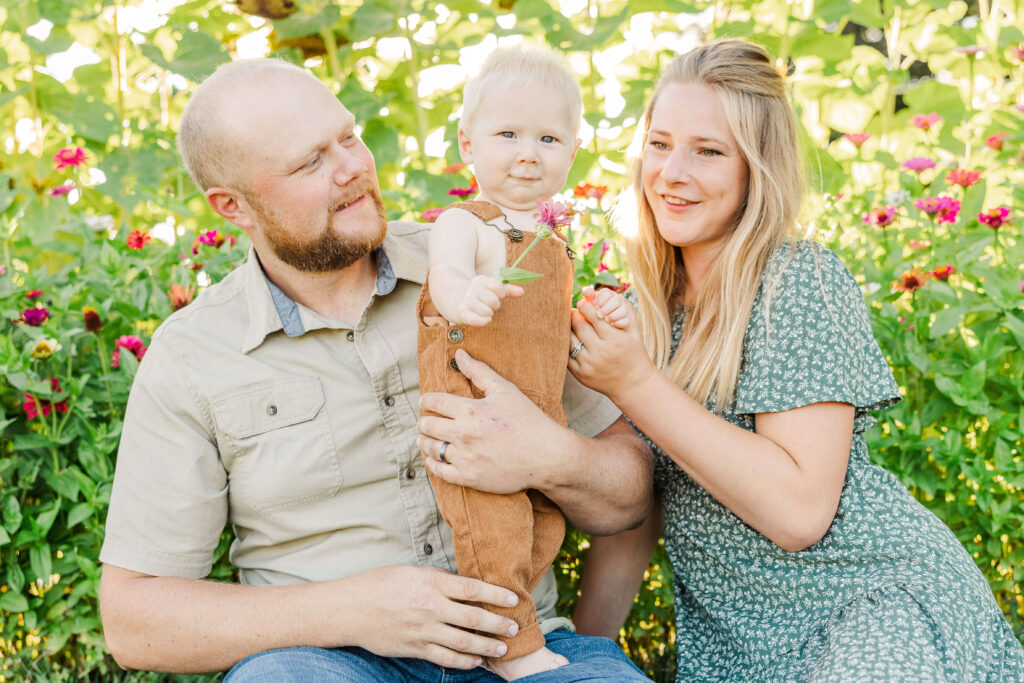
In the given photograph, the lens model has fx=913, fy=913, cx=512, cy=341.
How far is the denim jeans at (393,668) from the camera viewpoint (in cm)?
164

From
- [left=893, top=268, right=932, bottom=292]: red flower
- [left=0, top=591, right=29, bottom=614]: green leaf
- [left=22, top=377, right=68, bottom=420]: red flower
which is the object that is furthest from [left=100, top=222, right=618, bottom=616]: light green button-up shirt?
[left=893, top=268, right=932, bottom=292]: red flower

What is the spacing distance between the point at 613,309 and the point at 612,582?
81 cm

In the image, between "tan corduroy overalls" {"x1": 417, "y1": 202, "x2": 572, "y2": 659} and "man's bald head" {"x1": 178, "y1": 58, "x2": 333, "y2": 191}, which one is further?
"man's bald head" {"x1": 178, "y1": 58, "x2": 333, "y2": 191}

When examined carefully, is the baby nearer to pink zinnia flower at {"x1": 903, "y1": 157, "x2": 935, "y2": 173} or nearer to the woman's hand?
the woman's hand

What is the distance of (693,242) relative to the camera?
2.04 m

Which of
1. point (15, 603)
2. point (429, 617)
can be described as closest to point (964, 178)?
point (429, 617)

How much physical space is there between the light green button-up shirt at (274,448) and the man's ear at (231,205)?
0.38ft

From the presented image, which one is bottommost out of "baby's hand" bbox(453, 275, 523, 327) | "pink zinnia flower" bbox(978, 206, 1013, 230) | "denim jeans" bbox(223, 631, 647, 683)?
"denim jeans" bbox(223, 631, 647, 683)

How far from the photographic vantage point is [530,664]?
169cm

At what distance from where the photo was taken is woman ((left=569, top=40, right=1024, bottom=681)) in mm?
1743

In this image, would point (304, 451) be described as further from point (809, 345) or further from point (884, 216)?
point (884, 216)

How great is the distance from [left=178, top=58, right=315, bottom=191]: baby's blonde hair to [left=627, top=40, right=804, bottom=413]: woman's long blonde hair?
87cm

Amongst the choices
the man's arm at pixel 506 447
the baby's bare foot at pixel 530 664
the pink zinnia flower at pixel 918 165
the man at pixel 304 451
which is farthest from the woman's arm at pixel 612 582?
the pink zinnia flower at pixel 918 165

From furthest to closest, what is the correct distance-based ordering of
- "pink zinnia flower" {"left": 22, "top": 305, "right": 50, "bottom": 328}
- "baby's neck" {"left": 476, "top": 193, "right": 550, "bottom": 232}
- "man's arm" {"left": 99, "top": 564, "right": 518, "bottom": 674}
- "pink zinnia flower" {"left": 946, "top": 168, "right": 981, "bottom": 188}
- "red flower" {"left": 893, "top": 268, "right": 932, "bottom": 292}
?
"pink zinnia flower" {"left": 946, "top": 168, "right": 981, "bottom": 188}
"red flower" {"left": 893, "top": 268, "right": 932, "bottom": 292}
"pink zinnia flower" {"left": 22, "top": 305, "right": 50, "bottom": 328}
"baby's neck" {"left": 476, "top": 193, "right": 550, "bottom": 232}
"man's arm" {"left": 99, "top": 564, "right": 518, "bottom": 674}
